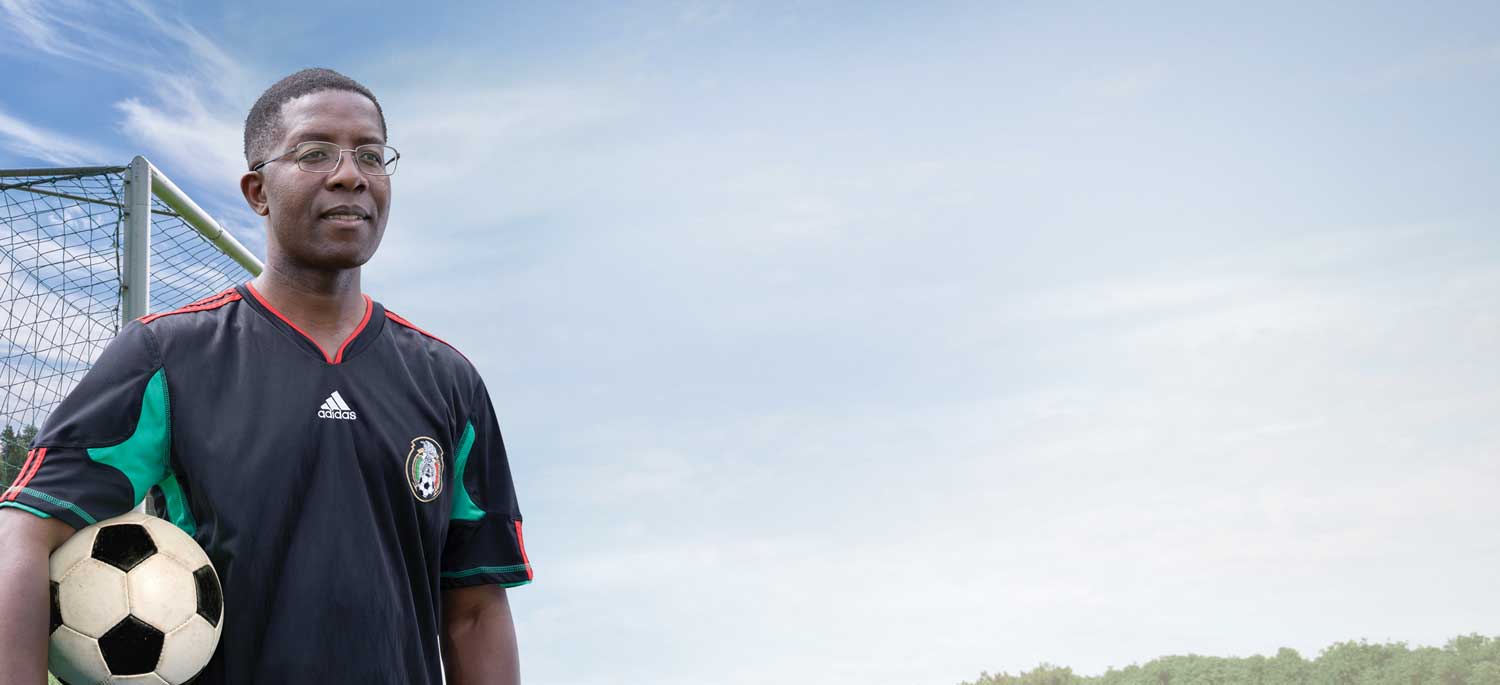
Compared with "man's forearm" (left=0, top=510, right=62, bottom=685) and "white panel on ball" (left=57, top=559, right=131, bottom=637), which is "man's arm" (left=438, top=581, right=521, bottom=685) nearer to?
"white panel on ball" (left=57, top=559, right=131, bottom=637)

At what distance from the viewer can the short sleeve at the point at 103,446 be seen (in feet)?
8.44

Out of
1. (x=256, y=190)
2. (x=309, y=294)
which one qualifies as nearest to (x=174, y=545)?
(x=309, y=294)

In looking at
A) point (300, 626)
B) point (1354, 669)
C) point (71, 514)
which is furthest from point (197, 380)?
point (1354, 669)

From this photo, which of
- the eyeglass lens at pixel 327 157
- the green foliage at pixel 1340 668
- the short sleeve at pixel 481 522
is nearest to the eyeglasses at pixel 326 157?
the eyeglass lens at pixel 327 157

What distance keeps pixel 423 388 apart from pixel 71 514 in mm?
900

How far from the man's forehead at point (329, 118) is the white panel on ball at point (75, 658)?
1287mm

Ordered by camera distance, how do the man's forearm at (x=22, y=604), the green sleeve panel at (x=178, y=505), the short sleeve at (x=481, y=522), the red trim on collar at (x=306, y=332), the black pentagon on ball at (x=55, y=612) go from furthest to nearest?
the short sleeve at (x=481, y=522) → the red trim on collar at (x=306, y=332) → the green sleeve panel at (x=178, y=505) → the black pentagon on ball at (x=55, y=612) → the man's forearm at (x=22, y=604)

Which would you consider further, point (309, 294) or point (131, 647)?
point (309, 294)

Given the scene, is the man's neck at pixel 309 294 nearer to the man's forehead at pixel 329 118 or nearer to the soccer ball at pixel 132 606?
the man's forehead at pixel 329 118

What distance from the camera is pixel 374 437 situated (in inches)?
116

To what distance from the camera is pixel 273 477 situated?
275 cm

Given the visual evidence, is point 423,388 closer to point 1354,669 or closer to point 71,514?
point 71,514

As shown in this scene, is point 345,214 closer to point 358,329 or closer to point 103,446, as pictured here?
point 358,329

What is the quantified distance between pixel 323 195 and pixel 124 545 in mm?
949
